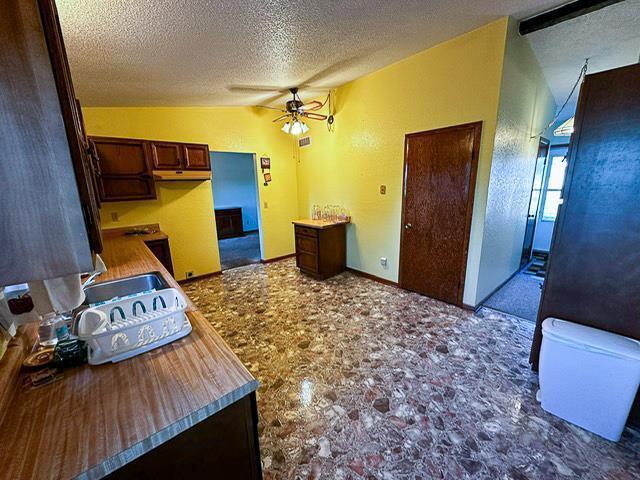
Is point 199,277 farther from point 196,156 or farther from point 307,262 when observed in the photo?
point 196,156

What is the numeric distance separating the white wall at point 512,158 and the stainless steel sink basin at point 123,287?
3.10 m

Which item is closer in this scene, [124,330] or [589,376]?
[124,330]

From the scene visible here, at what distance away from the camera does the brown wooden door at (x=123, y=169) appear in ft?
9.85

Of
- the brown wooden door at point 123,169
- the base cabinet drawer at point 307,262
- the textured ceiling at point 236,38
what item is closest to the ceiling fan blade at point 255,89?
the textured ceiling at point 236,38

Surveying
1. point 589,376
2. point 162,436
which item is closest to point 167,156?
point 162,436

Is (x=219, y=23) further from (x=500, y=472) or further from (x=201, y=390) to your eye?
(x=500, y=472)

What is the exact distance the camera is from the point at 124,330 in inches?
37.9

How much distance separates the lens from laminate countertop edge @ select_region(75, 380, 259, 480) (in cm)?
60

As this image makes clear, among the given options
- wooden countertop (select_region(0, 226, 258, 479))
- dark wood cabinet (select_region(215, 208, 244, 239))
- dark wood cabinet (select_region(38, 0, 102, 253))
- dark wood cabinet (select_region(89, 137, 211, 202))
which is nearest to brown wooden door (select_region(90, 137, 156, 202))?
dark wood cabinet (select_region(89, 137, 211, 202))

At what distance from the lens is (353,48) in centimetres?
251

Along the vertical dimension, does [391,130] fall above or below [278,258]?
above

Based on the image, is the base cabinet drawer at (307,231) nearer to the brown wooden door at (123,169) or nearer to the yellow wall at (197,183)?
the yellow wall at (197,183)

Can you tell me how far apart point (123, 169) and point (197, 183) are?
3.13 feet

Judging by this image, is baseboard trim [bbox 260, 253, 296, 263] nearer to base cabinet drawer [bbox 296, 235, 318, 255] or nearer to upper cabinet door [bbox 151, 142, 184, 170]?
base cabinet drawer [bbox 296, 235, 318, 255]
